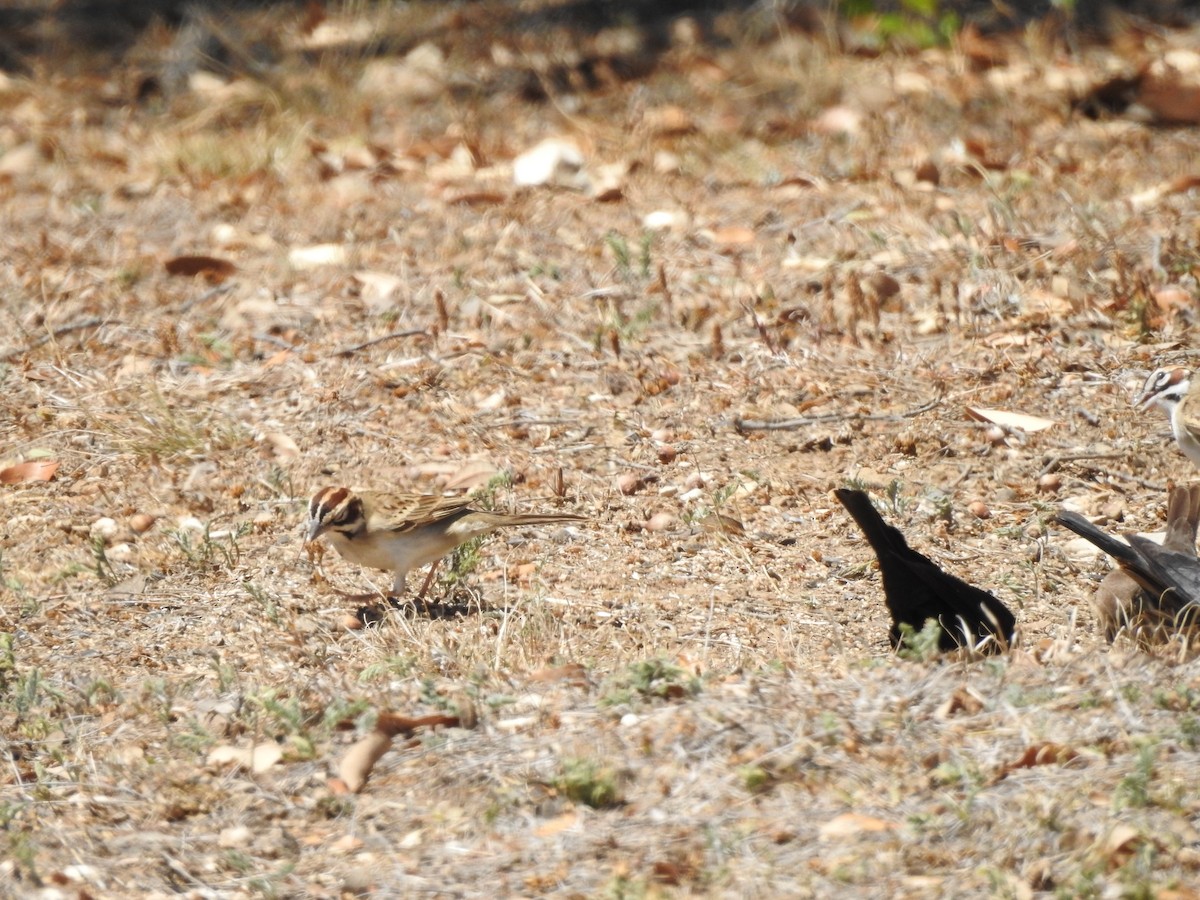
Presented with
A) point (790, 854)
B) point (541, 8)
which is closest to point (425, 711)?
point (790, 854)

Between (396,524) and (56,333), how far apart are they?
9.04 feet

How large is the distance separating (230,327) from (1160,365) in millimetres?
4160

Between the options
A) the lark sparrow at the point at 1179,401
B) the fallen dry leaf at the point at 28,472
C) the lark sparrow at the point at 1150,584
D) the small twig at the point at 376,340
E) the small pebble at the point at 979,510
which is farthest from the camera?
the small twig at the point at 376,340

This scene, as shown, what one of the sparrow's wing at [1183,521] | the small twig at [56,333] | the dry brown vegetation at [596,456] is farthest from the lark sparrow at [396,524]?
the small twig at [56,333]

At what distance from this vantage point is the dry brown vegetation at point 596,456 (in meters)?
3.83

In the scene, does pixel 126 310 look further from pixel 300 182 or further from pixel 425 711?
pixel 425 711

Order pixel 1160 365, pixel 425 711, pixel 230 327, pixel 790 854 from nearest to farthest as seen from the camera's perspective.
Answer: pixel 790 854 → pixel 425 711 → pixel 1160 365 → pixel 230 327

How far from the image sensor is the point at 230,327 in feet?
24.4

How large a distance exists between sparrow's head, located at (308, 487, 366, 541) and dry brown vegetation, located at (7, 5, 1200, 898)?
0.92ft

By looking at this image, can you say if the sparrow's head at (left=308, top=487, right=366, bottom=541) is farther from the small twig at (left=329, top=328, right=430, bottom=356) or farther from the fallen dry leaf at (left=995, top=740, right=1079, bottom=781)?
the fallen dry leaf at (left=995, top=740, right=1079, bottom=781)

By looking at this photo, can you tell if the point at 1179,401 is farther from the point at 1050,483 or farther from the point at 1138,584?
the point at 1138,584

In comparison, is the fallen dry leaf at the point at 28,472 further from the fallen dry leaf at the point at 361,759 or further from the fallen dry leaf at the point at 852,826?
the fallen dry leaf at the point at 852,826

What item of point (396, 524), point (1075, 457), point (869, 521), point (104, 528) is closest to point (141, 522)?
point (104, 528)

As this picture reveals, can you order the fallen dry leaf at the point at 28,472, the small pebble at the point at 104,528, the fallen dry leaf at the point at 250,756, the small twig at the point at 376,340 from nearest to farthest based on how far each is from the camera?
the fallen dry leaf at the point at 250,756
the small pebble at the point at 104,528
the fallen dry leaf at the point at 28,472
the small twig at the point at 376,340
